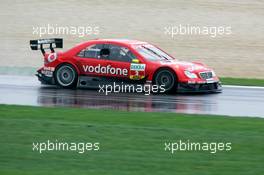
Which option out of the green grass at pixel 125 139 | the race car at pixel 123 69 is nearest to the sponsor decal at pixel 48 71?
the race car at pixel 123 69

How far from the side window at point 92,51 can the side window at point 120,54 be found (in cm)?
27

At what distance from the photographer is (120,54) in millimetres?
18109

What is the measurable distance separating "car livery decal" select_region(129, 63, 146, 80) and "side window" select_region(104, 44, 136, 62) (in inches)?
8.9

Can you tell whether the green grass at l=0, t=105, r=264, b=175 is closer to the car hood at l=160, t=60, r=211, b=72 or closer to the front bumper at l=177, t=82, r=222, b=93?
the front bumper at l=177, t=82, r=222, b=93

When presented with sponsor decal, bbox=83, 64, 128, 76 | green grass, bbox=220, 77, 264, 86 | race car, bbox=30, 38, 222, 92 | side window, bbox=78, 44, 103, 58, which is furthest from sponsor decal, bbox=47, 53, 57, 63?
green grass, bbox=220, 77, 264, 86

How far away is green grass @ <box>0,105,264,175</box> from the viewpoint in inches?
366

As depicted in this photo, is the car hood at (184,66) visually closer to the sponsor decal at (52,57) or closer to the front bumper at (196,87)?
the front bumper at (196,87)

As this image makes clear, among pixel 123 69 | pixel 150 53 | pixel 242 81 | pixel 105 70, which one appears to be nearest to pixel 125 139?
pixel 123 69

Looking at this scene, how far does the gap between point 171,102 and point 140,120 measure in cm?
321

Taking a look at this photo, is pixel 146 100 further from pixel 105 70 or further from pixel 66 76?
pixel 66 76

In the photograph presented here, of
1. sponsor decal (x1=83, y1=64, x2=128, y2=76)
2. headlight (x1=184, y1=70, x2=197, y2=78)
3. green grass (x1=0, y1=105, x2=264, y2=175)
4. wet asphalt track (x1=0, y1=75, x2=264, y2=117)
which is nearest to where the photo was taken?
green grass (x1=0, y1=105, x2=264, y2=175)

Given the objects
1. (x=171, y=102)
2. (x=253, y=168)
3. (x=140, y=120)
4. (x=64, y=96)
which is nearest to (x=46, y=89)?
(x=64, y=96)

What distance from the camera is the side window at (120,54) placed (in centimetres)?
1798

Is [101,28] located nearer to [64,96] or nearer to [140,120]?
[64,96]
